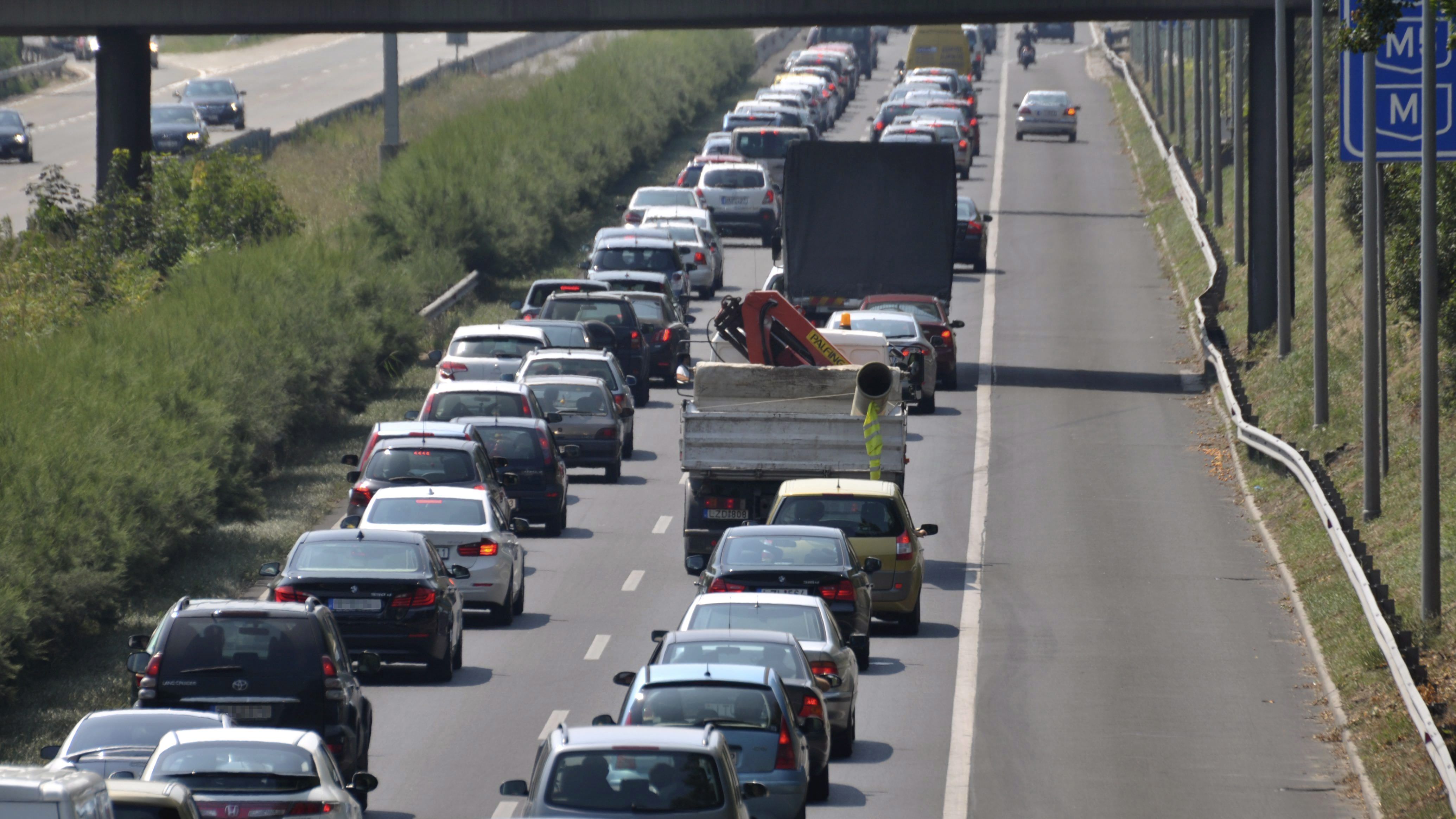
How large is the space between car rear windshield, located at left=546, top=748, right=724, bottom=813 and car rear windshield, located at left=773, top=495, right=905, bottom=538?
35.3 feet

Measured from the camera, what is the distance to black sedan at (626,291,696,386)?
3872 cm

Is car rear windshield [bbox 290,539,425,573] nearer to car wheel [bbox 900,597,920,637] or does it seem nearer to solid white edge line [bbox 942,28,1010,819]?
solid white edge line [bbox 942,28,1010,819]

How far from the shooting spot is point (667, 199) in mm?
53625

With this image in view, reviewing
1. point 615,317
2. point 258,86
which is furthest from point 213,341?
point 258,86

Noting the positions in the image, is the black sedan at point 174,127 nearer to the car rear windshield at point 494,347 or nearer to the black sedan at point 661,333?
the black sedan at point 661,333

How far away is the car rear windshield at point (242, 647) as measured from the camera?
1584 cm

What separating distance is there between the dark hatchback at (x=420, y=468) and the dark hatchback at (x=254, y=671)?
29.2ft

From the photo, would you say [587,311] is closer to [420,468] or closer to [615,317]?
[615,317]

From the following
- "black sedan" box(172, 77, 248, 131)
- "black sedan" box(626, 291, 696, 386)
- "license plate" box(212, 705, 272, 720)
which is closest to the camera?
"license plate" box(212, 705, 272, 720)

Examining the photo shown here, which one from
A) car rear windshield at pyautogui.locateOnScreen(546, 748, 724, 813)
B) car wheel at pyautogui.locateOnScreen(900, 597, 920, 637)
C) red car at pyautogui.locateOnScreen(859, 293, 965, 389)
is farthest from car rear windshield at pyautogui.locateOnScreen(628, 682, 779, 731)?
red car at pyautogui.locateOnScreen(859, 293, 965, 389)

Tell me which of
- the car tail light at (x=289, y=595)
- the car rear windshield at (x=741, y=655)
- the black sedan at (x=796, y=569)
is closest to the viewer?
the car rear windshield at (x=741, y=655)

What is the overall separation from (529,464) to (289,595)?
832cm

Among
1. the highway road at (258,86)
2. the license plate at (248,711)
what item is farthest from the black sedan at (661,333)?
the license plate at (248,711)

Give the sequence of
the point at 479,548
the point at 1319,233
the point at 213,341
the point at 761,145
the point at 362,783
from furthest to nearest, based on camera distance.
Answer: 1. the point at 761,145
2. the point at 213,341
3. the point at 1319,233
4. the point at 479,548
5. the point at 362,783
